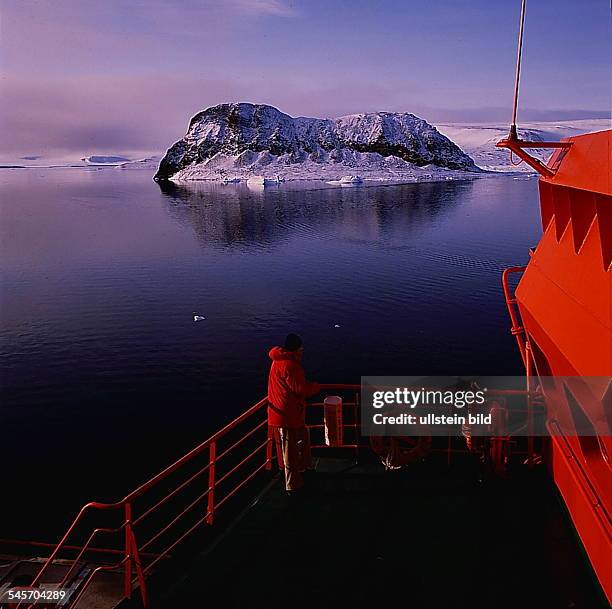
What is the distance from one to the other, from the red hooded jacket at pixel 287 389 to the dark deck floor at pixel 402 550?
3.58 feet

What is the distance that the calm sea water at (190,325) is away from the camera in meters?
15.2

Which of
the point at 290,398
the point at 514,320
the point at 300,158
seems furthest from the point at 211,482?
the point at 300,158

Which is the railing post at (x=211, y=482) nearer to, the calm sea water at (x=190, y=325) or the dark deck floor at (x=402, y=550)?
the dark deck floor at (x=402, y=550)

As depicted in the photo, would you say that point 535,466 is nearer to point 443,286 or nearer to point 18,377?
point 18,377

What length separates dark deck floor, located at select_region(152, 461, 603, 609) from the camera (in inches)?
185

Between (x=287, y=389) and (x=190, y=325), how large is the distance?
748 inches

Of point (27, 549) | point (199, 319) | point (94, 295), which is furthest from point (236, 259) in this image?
point (27, 549)

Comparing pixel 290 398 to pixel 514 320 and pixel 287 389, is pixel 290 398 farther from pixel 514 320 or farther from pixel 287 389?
pixel 514 320

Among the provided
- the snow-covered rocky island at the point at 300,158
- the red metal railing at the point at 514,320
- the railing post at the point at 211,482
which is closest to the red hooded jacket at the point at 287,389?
the railing post at the point at 211,482

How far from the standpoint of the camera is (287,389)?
5.88m

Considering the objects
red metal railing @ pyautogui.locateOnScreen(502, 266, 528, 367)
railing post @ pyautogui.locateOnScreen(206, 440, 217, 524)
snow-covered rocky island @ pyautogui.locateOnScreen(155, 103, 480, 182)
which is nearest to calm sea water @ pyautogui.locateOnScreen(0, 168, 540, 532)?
railing post @ pyautogui.locateOnScreen(206, 440, 217, 524)

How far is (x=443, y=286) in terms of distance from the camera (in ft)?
98.5

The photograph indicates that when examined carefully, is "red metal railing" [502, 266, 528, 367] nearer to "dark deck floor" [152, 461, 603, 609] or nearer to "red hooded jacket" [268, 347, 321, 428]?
"dark deck floor" [152, 461, 603, 609]

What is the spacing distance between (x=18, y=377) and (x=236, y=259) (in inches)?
868
